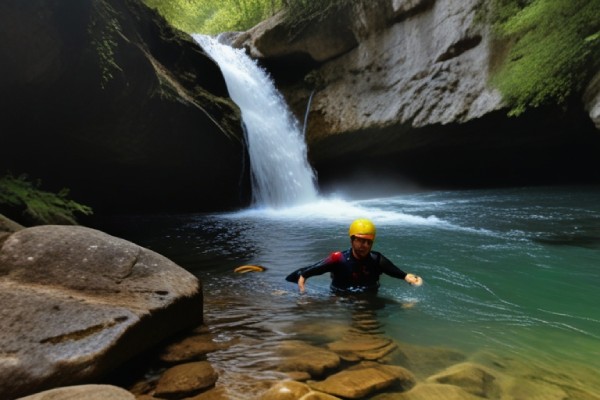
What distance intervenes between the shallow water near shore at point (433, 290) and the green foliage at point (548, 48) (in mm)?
3375

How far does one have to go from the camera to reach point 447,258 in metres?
6.59

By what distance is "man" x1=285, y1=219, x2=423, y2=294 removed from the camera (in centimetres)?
488

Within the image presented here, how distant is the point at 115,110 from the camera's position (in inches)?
356

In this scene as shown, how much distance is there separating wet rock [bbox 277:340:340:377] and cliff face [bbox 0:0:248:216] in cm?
615

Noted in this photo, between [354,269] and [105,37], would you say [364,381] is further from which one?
[105,37]

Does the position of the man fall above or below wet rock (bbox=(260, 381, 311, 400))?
above

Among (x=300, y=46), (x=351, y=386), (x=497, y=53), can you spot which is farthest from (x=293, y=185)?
(x=351, y=386)

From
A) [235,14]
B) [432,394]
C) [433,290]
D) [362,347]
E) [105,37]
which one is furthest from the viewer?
[235,14]

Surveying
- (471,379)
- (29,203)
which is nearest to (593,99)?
(471,379)

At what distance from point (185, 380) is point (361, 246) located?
2537 mm

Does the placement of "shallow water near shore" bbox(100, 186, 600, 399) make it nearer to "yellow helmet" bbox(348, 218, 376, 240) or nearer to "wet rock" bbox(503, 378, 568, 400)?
"wet rock" bbox(503, 378, 568, 400)

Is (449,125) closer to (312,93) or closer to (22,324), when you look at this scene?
(312,93)

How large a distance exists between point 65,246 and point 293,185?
1196cm

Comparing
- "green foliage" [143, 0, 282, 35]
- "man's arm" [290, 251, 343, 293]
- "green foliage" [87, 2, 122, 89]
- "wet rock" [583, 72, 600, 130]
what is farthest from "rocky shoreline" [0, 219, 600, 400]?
"green foliage" [143, 0, 282, 35]
